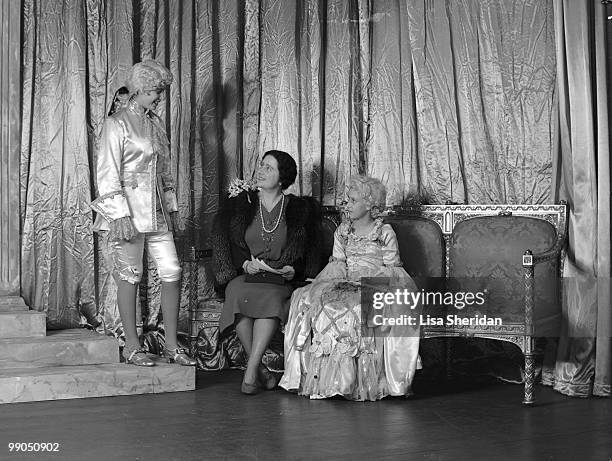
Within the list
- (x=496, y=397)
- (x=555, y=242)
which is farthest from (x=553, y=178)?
(x=496, y=397)

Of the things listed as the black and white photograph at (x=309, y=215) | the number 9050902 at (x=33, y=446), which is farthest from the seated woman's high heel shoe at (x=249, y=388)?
the number 9050902 at (x=33, y=446)

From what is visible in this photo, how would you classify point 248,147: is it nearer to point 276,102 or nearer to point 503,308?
point 276,102

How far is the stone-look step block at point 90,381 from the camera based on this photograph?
4527 mm

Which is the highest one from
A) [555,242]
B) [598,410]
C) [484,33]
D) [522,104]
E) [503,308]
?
[484,33]

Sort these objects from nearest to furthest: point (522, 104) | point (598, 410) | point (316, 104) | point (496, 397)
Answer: point (598, 410), point (496, 397), point (522, 104), point (316, 104)

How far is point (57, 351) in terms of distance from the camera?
16.1 feet

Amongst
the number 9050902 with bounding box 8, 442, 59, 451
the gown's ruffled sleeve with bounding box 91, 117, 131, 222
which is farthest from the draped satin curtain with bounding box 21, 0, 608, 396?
the number 9050902 with bounding box 8, 442, 59, 451

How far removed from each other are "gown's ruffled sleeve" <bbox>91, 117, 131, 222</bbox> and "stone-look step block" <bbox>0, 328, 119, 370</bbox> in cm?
65

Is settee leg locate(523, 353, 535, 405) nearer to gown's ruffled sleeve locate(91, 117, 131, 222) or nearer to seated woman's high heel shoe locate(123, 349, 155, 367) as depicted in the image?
seated woman's high heel shoe locate(123, 349, 155, 367)

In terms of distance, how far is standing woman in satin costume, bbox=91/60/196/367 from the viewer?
16.0 feet

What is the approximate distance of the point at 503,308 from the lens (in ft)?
16.6

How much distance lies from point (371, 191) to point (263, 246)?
66 cm

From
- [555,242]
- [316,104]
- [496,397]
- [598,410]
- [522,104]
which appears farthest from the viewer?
[316,104]

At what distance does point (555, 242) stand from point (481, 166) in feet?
2.29
